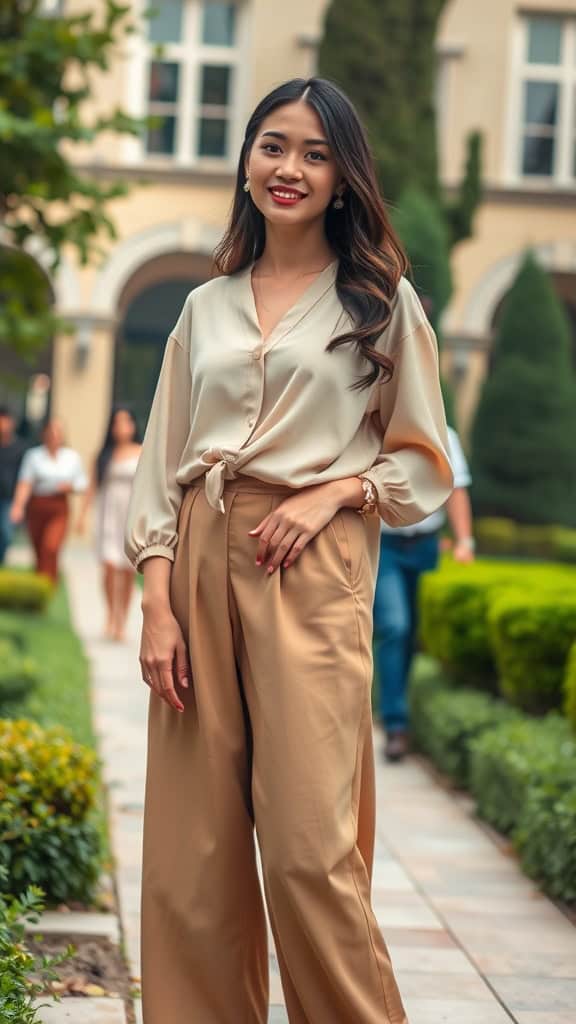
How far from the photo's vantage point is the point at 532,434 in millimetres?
21094

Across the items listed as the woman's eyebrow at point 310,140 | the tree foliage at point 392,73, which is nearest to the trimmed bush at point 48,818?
the woman's eyebrow at point 310,140

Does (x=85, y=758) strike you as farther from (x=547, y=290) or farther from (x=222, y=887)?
(x=547, y=290)

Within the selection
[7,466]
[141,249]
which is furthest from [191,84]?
[7,466]

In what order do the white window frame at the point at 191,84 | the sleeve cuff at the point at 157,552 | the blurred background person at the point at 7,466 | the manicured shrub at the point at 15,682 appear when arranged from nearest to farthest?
the sleeve cuff at the point at 157,552 → the manicured shrub at the point at 15,682 → the blurred background person at the point at 7,466 → the white window frame at the point at 191,84

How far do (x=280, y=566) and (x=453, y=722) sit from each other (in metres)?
3.87

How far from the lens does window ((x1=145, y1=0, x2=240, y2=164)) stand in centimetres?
2277

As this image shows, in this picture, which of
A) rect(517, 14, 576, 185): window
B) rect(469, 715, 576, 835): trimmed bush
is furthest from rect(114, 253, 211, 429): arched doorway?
rect(469, 715, 576, 835): trimmed bush

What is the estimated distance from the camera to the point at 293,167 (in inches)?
115

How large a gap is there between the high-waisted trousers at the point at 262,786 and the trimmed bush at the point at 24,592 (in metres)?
8.78

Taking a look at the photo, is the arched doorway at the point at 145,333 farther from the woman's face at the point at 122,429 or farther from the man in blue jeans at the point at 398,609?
the man in blue jeans at the point at 398,609

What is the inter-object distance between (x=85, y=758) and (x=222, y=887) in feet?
5.43

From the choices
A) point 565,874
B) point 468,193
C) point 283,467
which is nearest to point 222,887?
point 283,467

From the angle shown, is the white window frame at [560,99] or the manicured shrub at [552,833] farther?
the white window frame at [560,99]

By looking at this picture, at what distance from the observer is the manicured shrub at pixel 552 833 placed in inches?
184
